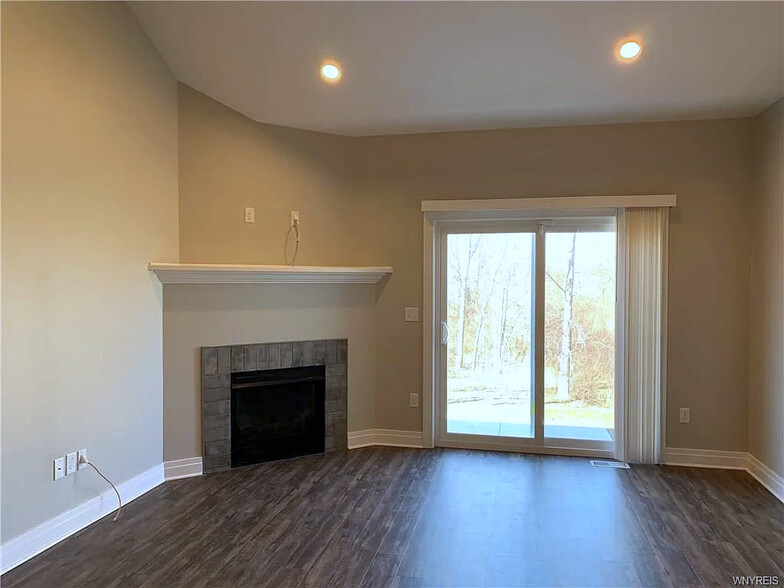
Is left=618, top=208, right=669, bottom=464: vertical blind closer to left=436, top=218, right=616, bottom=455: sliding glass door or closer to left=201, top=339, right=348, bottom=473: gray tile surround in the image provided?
left=436, top=218, right=616, bottom=455: sliding glass door

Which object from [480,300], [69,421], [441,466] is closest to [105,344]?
[69,421]

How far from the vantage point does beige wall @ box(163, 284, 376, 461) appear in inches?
142

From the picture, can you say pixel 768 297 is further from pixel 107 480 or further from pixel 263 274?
pixel 107 480

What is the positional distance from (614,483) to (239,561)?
246 cm

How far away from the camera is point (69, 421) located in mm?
2799

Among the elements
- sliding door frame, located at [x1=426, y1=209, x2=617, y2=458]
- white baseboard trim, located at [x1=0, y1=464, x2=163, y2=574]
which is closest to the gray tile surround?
white baseboard trim, located at [x1=0, y1=464, x2=163, y2=574]

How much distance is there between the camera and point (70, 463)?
2.81 meters

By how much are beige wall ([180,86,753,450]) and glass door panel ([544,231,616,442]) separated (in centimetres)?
41

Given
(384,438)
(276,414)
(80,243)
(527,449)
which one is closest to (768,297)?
(527,449)

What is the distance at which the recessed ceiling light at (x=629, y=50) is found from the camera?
3.06 meters

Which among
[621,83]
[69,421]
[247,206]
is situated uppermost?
[621,83]

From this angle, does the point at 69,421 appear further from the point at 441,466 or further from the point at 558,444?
the point at 558,444

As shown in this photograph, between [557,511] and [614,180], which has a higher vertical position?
[614,180]

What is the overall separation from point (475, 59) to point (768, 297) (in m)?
2.51
